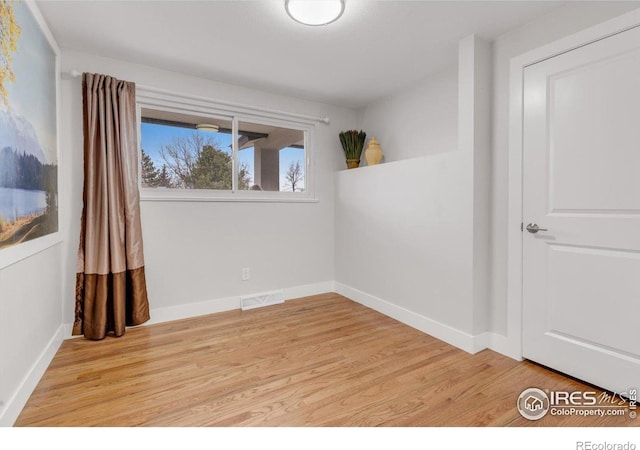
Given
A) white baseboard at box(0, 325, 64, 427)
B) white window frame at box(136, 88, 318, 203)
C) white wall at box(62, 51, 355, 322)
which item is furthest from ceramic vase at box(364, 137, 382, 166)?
white baseboard at box(0, 325, 64, 427)

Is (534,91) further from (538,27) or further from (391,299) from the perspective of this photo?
(391,299)

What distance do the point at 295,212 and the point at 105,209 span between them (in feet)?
5.87

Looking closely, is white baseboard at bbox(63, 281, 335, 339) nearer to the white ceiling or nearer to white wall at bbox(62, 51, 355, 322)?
white wall at bbox(62, 51, 355, 322)

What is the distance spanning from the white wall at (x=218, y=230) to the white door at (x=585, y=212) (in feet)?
7.04

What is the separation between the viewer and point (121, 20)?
6.75 feet

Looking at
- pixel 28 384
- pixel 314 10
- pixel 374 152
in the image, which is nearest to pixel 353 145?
pixel 374 152

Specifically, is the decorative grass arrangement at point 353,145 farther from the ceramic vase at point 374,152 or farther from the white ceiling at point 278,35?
the white ceiling at point 278,35

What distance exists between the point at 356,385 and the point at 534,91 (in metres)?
2.14

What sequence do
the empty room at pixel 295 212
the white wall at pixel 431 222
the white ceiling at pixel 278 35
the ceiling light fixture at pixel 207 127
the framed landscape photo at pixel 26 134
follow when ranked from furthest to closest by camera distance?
the ceiling light fixture at pixel 207 127, the white wall at pixel 431 222, the white ceiling at pixel 278 35, the empty room at pixel 295 212, the framed landscape photo at pixel 26 134

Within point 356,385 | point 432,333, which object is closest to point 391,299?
point 432,333

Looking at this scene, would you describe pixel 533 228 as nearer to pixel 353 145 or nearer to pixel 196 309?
pixel 353 145

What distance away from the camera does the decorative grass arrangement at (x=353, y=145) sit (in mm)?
3592

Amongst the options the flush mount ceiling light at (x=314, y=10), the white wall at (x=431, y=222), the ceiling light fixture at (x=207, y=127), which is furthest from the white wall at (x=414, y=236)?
the ceiling light fixture at (x=207, y=127)

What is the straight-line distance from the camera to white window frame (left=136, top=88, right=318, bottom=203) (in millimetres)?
2799
